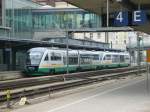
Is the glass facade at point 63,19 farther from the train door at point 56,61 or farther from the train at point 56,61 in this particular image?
the train door at point 56,61

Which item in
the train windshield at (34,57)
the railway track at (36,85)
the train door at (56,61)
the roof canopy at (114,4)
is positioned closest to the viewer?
the railway track at (36,85)

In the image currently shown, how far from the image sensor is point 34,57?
5006cm

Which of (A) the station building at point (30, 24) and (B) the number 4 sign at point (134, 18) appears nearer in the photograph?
(B) the number 4 sign at point (134, 18)

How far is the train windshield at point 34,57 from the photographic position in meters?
49.7

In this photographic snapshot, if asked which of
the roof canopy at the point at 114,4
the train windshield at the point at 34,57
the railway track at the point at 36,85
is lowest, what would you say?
the railway track at the point at 36,85

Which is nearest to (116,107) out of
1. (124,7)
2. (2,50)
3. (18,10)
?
(124,7)

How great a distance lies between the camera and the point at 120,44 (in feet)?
457

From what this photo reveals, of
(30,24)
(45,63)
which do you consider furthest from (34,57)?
(30,24)

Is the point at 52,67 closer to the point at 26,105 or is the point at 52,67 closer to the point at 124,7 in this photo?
the point at 124,7

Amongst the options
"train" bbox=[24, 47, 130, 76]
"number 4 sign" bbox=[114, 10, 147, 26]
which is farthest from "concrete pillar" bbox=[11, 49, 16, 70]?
"number 4 sign" bbox=[114, 10, 147, 26]

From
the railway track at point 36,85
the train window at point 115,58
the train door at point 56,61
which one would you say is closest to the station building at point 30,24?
the train door at point 56,61

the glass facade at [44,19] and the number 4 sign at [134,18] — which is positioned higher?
the glass facade at [44,19]

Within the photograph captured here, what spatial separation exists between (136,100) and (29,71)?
94.1 ft

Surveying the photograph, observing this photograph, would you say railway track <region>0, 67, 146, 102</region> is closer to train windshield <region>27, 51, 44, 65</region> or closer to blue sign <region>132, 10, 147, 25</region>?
train windshield <region>27, 51, 44, 65</region>
